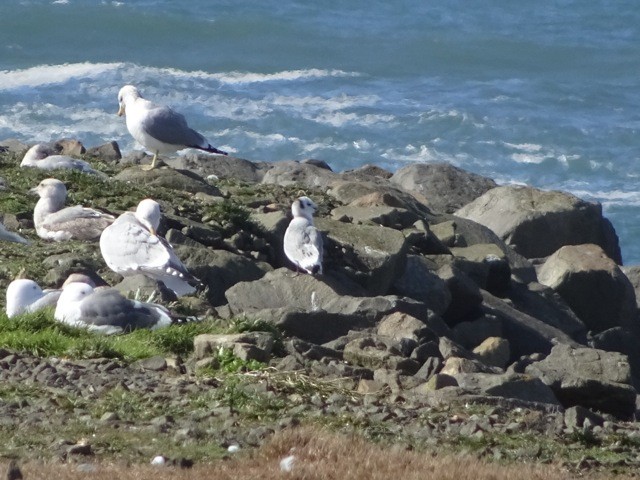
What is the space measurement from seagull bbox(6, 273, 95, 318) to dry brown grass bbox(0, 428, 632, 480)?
4061mm

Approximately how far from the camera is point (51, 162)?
51.5ft

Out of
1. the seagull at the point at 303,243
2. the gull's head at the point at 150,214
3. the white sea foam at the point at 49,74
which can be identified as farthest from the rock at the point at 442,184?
the white sea foam at the point at 49,74

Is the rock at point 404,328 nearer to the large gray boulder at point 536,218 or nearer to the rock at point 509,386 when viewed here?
the rock at point 509,386

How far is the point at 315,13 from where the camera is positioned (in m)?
49.0

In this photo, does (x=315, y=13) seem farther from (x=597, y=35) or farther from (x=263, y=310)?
(x=263, y=310)

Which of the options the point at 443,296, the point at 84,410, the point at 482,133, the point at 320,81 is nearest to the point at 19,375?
the point at 84,410

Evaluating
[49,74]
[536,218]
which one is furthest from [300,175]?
[49,74]

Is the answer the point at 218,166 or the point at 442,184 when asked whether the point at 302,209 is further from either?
the point at 442,184

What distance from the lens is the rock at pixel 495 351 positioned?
12.3 metres

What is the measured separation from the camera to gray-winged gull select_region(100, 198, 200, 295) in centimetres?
1120

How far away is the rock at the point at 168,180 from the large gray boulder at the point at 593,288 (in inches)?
177

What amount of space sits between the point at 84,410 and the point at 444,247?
8.89 meters

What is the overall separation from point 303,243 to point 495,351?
6.71 feet

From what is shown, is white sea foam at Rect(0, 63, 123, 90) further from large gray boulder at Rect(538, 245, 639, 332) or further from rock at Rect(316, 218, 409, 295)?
rock at Rect(316, 218, 409, 295)
